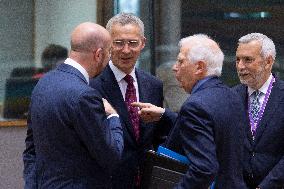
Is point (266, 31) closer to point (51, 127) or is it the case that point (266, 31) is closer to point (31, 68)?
point (31, 68)

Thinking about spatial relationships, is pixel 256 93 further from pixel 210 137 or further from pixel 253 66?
pixel 210 137

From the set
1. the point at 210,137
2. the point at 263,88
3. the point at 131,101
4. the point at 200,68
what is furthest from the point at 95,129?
the point at 263,88

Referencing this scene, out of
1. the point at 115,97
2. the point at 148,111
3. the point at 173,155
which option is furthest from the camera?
the point at 115,97

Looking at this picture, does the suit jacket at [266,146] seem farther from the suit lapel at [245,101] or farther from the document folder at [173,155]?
the document folder at [173,155]

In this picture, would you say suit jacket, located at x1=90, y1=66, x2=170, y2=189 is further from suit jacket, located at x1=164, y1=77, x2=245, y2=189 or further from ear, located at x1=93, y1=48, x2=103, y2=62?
ear, located at x1=93, y1=48, x2=103, y2=62

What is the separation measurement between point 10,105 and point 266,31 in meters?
2.57

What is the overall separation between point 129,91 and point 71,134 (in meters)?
0.83

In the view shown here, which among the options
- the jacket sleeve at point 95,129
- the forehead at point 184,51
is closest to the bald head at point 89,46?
the jacket sleeve at point 95,129

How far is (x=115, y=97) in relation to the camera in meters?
4.09

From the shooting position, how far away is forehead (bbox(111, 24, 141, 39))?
4.19 metres

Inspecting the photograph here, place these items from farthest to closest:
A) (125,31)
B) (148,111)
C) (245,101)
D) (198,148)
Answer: (245,101)
(125,31)
(148,111)
(198,148)

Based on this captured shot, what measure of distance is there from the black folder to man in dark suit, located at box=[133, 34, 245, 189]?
64 millimetres

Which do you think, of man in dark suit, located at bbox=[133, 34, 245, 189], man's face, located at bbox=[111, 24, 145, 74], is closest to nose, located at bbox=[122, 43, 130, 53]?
man's face, located at bbox=[111, 24, 145, 74]

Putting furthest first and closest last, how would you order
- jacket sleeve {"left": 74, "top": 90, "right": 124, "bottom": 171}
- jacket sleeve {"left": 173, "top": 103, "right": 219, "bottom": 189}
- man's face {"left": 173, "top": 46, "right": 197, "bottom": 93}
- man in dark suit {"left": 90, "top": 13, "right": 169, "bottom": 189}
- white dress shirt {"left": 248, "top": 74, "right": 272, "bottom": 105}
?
1. white dress shirt {"left": 248, "top": 74, "right": 272, "bottom": 105}
2. man in dark suit {"left": 90, "top": 13, "right": 169, "bottom": 189}
3. man's face {"left": 173, "top": 46, "right": 197, "bottom": 93}
4. jacket sleeve {"left": 173, "top": 103, "right": 219, "bottom": 189}
5. jacket sleeve {"left": 74, "top": 90, "right": 124, "bottom": 171}
